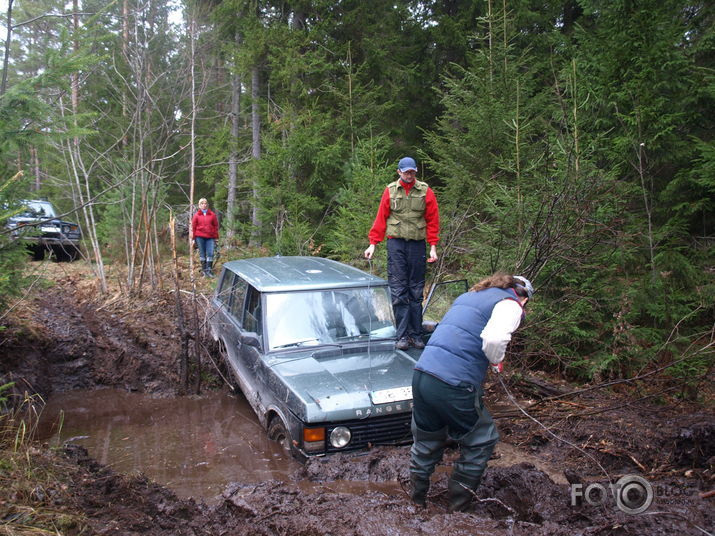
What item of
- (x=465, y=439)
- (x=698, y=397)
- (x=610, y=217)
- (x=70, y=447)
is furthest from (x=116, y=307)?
(x=698, y=397)

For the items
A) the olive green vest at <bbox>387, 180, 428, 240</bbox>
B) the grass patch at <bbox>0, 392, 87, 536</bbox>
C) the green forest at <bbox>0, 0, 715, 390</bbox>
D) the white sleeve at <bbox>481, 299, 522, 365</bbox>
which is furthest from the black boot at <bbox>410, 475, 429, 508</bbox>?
the olive green vest at <bbox>387, 180, 428, 240</bbox>

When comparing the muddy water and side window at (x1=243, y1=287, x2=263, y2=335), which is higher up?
side window at (x1=243, y1=287, x2=263, y2=335)

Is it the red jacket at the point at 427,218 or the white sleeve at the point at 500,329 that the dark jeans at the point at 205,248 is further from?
the white sleeve at the point at 500,329

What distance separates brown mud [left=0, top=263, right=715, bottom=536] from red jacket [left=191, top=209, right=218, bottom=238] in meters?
5.38

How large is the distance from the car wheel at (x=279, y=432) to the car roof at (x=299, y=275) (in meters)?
1.34

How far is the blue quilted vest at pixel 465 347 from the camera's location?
3.26m

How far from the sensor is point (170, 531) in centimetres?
303

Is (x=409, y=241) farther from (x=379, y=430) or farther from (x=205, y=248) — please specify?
(x=205, y=248)

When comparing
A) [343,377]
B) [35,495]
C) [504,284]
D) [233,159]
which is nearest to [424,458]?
[343,377]

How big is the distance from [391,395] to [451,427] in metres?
0.83

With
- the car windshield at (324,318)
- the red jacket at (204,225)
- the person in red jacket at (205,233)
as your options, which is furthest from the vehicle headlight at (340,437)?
the red jacket at (204,225)

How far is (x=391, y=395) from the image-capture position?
13.6ft

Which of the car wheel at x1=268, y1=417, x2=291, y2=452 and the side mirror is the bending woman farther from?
the side mirror

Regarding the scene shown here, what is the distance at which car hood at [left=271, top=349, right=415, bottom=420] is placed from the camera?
3979mm
